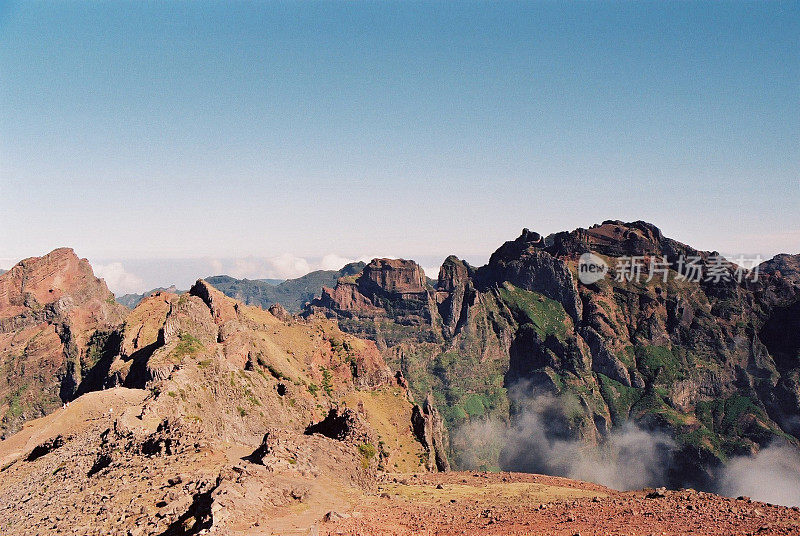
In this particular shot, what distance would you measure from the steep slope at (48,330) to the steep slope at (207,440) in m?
41.0

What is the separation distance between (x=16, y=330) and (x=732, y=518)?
185m

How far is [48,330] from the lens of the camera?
148 m

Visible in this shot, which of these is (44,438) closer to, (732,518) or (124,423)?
(124,423)

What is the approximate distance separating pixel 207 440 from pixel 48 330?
13771cm

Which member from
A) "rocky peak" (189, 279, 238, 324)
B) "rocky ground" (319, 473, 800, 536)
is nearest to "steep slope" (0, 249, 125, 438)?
"rocky peak" (189, 279, 238, 324)

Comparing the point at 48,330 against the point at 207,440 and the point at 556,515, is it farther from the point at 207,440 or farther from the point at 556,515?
the point at 556,515

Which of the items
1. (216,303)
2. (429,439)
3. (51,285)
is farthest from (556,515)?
(51,285)

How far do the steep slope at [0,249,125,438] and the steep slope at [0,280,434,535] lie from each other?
4105 centimetres

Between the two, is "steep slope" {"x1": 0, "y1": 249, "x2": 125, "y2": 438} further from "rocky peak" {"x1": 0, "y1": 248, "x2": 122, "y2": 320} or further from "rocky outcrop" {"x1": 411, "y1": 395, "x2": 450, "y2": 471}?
"rocky outcrop" {"x1": 411, "y1": 395, "x2": 450, "y2": 471}

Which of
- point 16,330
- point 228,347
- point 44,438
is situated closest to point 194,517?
point 44,438

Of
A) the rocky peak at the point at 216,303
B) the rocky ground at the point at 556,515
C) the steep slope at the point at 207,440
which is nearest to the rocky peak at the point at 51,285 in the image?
the rocky peak at the point at 216,303

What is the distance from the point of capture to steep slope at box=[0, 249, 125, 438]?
13138 centimetres

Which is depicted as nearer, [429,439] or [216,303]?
[429,439]

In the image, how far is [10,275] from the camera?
17050 cm
